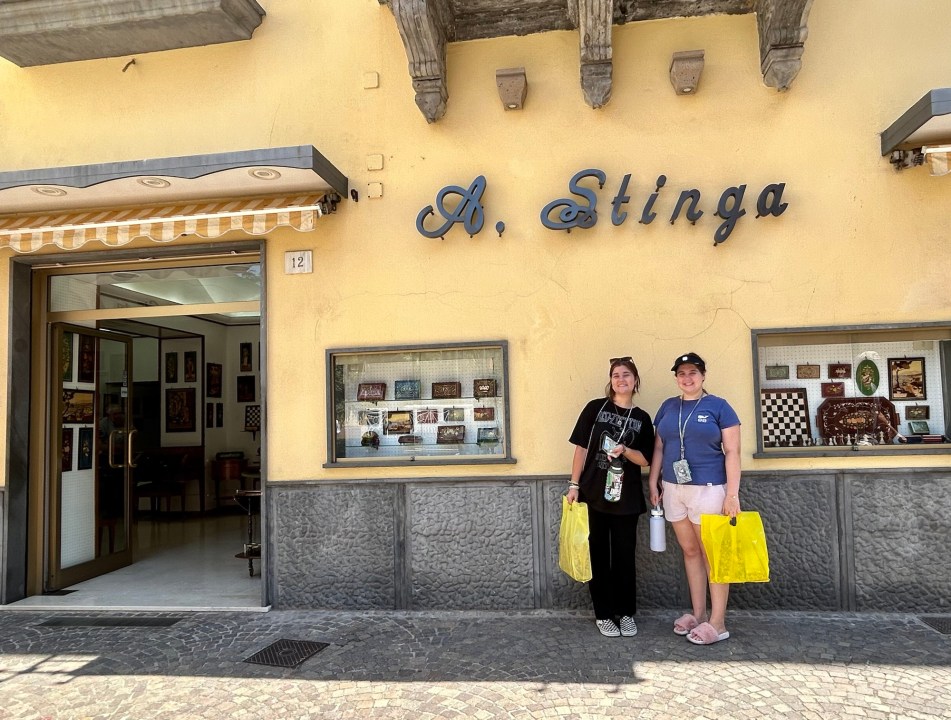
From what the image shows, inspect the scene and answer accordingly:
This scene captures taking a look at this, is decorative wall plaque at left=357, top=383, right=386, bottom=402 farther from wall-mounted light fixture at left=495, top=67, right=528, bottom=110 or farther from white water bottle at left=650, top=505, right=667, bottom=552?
wall-mounted light fixture at left=495, top=67, right=528, bottom=110

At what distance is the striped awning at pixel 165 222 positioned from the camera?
204 inches

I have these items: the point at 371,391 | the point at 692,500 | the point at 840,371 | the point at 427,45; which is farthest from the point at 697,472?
the point at 427,45

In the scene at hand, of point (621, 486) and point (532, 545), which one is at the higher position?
point (621, 486)

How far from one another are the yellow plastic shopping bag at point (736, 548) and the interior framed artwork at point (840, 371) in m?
1.61

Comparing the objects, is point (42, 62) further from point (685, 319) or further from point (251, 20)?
point (685, 319)

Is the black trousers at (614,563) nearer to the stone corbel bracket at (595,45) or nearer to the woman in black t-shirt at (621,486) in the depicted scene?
the woman in black t-shirt at (621,486)

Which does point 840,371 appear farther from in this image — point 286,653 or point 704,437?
point 286,653

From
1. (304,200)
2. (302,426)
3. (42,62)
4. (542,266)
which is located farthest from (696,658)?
(42,62)

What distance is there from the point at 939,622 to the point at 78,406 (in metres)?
7.38

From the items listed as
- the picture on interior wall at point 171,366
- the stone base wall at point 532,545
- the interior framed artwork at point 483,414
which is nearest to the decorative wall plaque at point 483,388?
the interior framed artwork at point 483,414

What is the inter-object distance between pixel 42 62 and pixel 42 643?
476 centimetres

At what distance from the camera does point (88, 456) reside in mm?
6836

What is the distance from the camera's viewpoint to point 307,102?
5.70 metres

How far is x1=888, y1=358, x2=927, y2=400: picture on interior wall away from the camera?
5238mm
